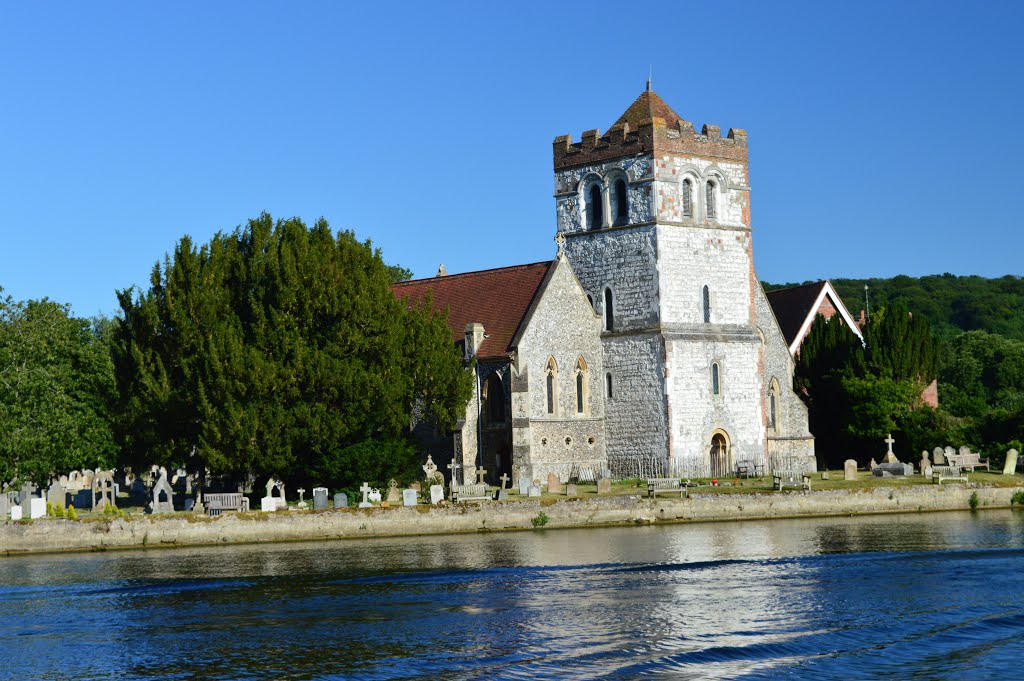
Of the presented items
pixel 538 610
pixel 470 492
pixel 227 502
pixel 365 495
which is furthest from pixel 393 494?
pixel 538 610

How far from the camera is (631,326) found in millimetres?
57312

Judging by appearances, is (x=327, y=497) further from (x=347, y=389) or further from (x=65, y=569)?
→ (x=65, y=569)

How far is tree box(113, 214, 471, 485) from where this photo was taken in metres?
46.5

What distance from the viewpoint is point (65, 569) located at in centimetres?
3556

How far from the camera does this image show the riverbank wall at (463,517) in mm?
40688

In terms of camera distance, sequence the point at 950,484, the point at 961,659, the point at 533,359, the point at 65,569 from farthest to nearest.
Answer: the point at 533,359, the point at 950,484, the point at 65,569, the point at 961,659

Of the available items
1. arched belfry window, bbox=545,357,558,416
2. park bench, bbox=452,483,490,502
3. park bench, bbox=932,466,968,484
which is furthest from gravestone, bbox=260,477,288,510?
park bench, bbox=932,466,968,484

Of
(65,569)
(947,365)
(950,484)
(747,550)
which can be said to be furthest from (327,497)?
(947,365)

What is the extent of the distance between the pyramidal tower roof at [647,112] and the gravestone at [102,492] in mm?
24006

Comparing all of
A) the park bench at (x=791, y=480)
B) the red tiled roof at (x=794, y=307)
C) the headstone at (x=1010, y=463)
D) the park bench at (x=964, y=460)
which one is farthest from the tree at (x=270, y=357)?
the red tiled roof at (x=794, y=307)

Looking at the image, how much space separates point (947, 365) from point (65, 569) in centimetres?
8341

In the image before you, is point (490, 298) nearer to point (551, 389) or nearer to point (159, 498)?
point (551, 389)

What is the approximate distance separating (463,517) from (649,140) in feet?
64.7

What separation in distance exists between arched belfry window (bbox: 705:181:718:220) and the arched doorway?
28.5 feet
